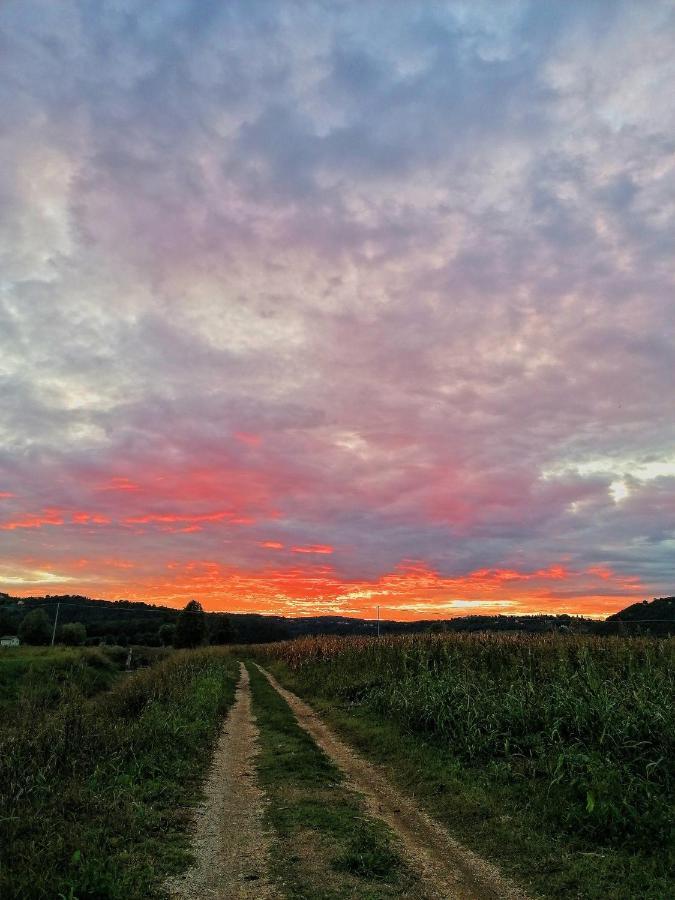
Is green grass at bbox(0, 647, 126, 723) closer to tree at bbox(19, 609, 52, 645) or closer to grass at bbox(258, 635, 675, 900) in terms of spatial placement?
grass at bbox(258, 635, 675, 900)

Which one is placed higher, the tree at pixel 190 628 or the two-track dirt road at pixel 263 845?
the tree at pixel 190 628

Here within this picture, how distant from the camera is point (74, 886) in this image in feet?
21.1

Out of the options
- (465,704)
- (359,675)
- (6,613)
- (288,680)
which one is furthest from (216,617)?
(465,704)

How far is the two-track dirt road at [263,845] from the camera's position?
7.12 meters

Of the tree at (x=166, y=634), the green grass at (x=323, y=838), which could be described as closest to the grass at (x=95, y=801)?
the green grass at (x=323, y=838)

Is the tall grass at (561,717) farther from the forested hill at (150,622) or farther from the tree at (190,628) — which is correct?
the tree at (190,628)

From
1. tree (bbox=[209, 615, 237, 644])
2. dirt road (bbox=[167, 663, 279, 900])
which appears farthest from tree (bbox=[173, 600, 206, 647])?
dirt road (bbox=[167, 663, 279, 900])

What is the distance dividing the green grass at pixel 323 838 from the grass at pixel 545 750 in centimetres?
174

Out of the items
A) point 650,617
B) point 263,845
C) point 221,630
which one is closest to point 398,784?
point 263,845

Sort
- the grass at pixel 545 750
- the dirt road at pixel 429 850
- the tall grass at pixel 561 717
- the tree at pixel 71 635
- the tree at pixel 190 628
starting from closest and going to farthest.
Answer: the dirt road at pixel 429 850 → the grass at pixel 545 750 → the tall grass at pixel 561 717 → the tree at pixel 71 635 → the tree at pixel 190 628

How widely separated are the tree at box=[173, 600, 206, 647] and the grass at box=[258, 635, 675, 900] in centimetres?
9842

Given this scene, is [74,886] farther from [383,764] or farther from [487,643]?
[487,643]

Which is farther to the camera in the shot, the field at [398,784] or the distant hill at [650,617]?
the distant hill at [650,617]

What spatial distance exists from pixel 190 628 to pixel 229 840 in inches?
4436
